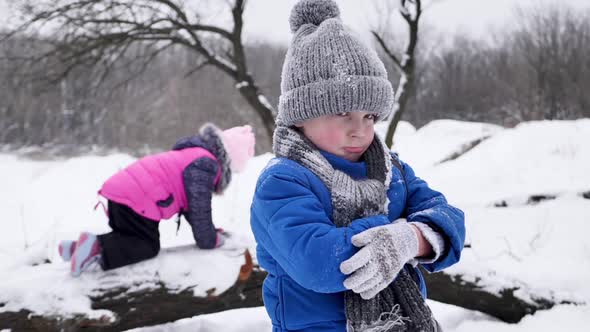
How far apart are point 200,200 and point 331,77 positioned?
1693 mm

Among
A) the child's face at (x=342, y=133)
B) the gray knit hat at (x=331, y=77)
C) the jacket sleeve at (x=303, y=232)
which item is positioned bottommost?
the jacket sleeve at (x=303, y=232)

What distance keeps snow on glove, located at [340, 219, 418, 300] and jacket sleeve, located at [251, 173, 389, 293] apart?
0.03 m

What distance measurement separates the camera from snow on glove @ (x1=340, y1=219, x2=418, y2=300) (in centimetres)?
94

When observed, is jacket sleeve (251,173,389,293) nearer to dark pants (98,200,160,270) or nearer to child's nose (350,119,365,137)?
child's nose (350,119,365,137)

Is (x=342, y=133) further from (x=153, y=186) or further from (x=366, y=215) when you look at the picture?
(x=153, y=186)

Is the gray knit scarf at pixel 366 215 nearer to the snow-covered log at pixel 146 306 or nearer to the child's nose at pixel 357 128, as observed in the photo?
the child's nose at pixel 357 128

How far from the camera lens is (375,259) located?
942 millimetres

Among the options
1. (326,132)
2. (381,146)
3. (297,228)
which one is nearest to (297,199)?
(297,228)

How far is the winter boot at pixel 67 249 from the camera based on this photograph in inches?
96.1

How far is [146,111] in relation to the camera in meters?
23.1

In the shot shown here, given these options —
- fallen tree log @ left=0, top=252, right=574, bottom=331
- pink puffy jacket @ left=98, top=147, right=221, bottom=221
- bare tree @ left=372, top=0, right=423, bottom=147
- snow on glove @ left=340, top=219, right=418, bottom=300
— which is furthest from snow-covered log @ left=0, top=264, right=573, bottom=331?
bare tree @ left=372, top=0, right=423, bottom=147

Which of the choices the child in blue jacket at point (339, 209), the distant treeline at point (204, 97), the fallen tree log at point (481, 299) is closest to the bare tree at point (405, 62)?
the fallen tree log at point (481, 299)

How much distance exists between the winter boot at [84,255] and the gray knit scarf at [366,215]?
161cm

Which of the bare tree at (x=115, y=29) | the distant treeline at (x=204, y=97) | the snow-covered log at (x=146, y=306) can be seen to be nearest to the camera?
the snow-covered log at (x=146, y=306)
